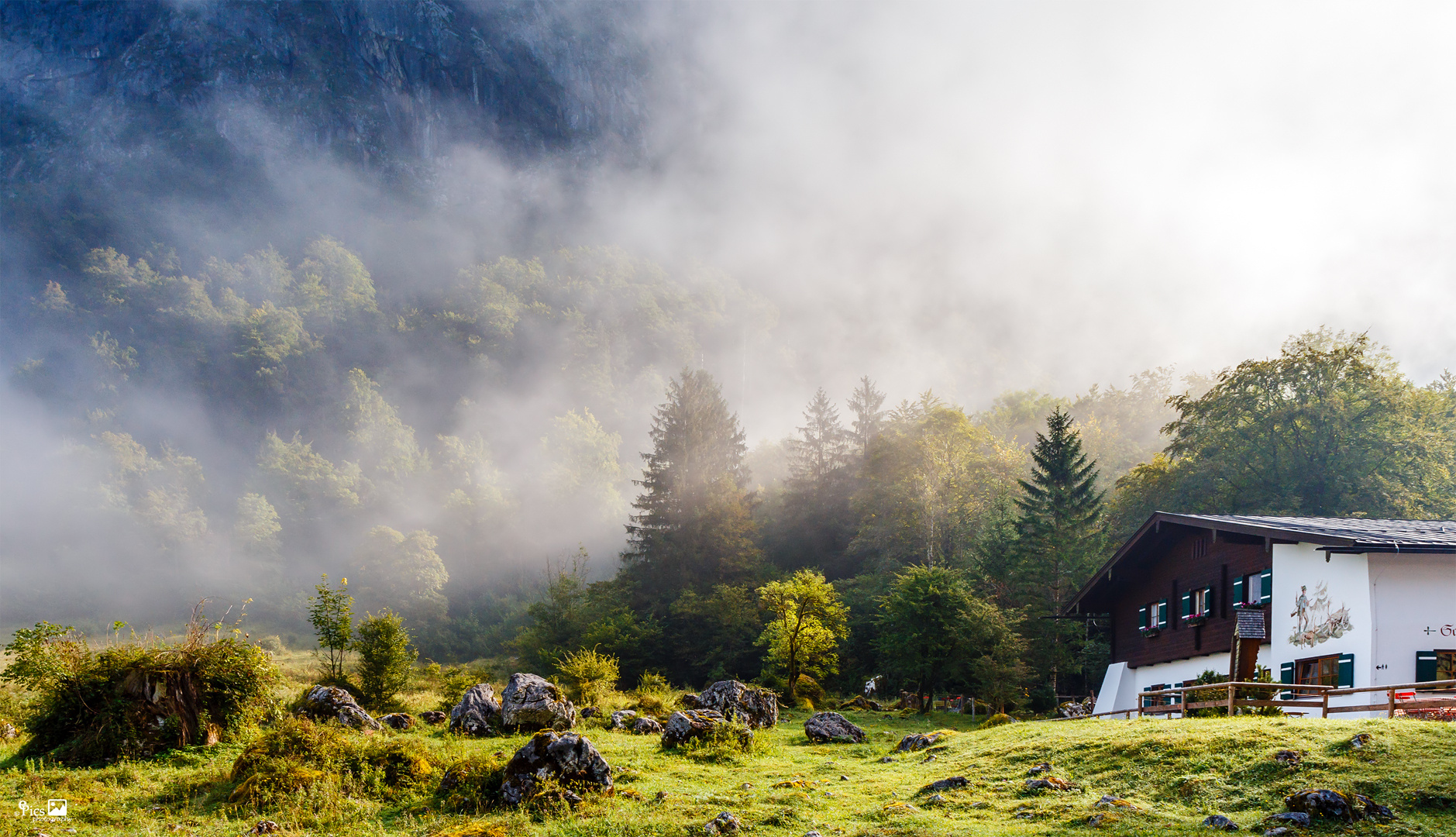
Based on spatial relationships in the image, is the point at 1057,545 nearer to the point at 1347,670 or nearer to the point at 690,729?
the point at 1347,670

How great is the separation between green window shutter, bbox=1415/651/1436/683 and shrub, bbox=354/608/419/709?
29497 mm

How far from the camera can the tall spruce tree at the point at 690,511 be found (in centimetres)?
5775

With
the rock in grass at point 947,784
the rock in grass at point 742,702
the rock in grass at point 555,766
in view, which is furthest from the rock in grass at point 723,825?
the rock in grass at point 742,702

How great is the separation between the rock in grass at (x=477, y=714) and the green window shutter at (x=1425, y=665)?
80.3 feet

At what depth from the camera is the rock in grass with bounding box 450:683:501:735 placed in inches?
856

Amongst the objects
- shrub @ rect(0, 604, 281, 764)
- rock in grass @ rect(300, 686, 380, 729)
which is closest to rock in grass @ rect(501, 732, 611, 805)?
rock in grass @ rect(300, 686, 380, 729)

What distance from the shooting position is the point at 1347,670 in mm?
21469

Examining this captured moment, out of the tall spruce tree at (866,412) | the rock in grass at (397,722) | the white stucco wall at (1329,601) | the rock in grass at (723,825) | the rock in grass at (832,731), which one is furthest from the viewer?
the tall spruce tree at (866,412)

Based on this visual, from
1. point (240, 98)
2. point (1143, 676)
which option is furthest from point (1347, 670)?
point (240, 98)

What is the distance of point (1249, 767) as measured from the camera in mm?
12773

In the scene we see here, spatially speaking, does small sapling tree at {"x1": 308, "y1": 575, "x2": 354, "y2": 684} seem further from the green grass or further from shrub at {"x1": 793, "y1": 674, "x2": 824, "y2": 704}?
shrub at {"x1": 793, "y1": 674, "x2": 824, "y2": 704}

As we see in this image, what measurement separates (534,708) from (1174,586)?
24.6m

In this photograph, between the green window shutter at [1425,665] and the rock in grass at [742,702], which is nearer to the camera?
the green window shutter at [1425,665]

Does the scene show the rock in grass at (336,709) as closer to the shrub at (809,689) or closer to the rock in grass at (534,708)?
the rock in grass at (534,708)
